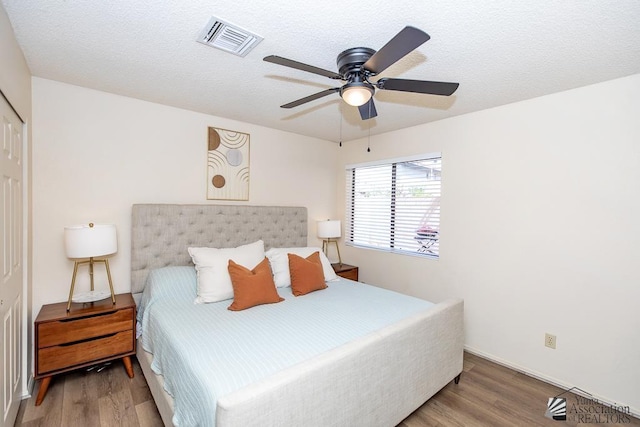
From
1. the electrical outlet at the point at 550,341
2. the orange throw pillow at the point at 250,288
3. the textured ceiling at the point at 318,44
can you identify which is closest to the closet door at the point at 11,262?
the textured ceiling at the point at 318,44

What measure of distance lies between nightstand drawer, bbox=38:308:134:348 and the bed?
0.19 metres

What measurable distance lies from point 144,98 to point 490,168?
332cm

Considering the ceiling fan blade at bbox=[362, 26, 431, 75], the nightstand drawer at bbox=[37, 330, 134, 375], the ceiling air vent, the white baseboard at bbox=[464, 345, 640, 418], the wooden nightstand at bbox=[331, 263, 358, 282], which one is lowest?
the white baseboard at bbox=[464, 345, 640, 418]

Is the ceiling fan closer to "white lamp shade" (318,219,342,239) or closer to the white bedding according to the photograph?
the white bedding

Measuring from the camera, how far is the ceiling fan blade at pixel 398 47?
1.22 meters

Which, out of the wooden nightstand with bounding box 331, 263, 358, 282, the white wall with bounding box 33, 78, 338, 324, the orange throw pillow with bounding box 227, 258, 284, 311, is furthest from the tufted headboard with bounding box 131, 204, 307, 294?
the orange throw pillow with bounding box 227, 258, 284, 311

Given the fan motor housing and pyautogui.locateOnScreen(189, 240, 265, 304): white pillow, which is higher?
the fan motor housing

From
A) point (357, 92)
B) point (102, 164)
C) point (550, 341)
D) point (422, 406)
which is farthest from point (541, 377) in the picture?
point (102, 164)

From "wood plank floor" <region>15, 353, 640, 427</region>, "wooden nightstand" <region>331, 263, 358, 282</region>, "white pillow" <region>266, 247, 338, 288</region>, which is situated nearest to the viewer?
"wood plank floor" <region>15, 353, 640, 427</region>

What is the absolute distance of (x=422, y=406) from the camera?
2.16m

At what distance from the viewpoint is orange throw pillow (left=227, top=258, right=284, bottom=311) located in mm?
2324

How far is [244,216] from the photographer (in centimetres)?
344

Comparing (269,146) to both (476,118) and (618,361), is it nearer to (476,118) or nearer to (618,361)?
(476,118)

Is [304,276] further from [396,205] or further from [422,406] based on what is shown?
[396,205]
